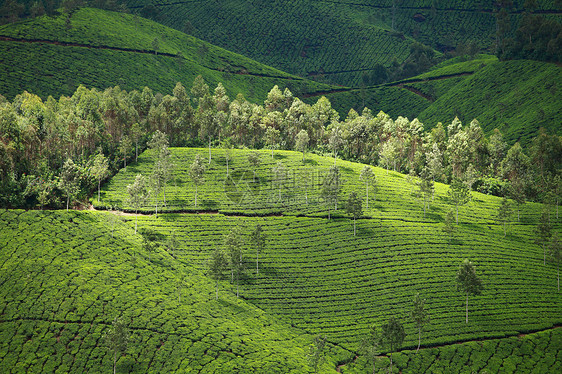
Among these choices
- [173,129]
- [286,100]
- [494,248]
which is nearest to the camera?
[494,248]

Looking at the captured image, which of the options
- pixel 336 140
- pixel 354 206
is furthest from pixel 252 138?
pixel 354 206

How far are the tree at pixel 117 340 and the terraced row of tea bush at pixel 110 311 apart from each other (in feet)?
3.29

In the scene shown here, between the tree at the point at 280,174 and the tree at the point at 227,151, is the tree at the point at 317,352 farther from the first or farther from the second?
the tree at the point at 227,151

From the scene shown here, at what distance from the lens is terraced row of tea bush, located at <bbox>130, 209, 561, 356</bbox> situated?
96.5 m

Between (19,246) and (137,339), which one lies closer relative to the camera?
(137,339)

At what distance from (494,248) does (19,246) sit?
95.4 m

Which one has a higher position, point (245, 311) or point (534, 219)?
point (534, 219)

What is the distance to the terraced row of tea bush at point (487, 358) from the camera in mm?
86125

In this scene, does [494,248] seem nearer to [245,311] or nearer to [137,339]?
[245,311]

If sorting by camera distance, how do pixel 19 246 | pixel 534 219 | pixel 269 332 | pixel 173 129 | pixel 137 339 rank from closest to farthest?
pixel 137 339, pixel 269 332, pixel 19 246, pixel 534 219, pixel 173 129

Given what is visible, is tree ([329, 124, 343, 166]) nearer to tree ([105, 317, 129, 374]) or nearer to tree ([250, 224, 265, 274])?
tree ([250, 224, 265, 274])

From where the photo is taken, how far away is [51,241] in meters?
102

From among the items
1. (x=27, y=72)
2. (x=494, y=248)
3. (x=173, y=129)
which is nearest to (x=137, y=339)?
(x=494, y=248)

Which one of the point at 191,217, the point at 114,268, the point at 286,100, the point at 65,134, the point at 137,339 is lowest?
the point at 137,339
